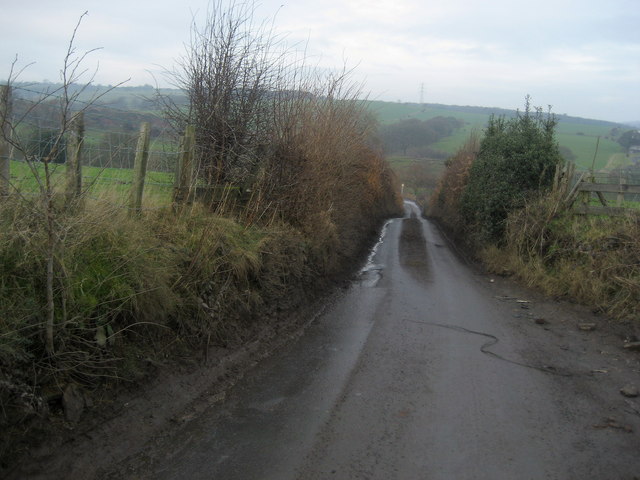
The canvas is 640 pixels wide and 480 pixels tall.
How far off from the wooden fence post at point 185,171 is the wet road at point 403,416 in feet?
9.51

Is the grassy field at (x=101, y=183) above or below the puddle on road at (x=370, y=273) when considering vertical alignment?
above

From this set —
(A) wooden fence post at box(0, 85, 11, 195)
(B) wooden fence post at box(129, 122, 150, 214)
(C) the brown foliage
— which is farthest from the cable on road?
(C) the brown foliage

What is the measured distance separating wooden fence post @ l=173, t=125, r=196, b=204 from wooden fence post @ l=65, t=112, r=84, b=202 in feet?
7.41

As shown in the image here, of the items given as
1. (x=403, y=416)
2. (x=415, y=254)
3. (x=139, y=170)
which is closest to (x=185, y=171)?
(x=139, y=170)

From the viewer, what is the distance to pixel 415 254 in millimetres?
18344

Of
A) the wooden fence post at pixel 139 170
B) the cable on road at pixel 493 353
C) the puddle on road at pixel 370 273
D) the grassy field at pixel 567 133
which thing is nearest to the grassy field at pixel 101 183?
the wooden fence post at pixel 139 170

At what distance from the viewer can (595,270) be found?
1077 cm

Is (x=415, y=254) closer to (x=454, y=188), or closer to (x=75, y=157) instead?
(x=454, y=188)

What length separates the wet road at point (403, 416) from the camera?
4.56 meters

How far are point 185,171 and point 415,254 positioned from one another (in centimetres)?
1123

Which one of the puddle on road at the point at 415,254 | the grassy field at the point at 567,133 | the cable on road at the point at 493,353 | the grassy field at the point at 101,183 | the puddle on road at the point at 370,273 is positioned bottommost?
the puddle on road at the point at 370,273

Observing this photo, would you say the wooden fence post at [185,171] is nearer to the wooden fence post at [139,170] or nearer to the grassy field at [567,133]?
the wooden fence post at [139,170]

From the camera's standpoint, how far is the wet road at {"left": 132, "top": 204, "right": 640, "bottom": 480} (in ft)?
15.0

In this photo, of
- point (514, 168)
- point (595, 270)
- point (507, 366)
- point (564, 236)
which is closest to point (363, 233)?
point (514, 168)
